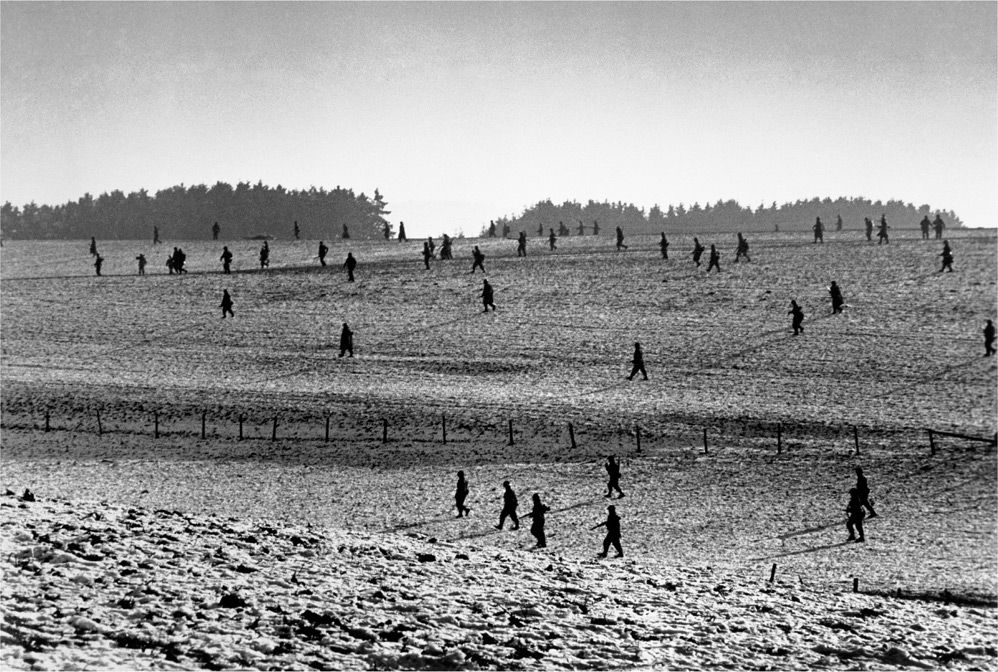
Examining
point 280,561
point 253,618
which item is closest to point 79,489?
point 280,561

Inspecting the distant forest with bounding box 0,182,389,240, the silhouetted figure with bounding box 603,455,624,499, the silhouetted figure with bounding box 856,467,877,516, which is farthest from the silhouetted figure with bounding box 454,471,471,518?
the distant forest with bounding box 0,182,389,240

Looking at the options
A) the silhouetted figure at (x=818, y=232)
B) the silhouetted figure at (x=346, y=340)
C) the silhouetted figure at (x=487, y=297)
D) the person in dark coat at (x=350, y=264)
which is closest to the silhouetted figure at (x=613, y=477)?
the silhouetted figure at (x=346, y=340)

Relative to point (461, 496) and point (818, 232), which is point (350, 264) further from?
point (461, 496)

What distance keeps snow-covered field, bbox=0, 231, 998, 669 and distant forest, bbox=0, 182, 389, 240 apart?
223 feet

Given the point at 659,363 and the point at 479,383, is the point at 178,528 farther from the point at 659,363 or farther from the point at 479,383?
the point at 659,363

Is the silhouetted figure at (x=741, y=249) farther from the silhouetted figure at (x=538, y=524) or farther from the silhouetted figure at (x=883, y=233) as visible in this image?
the silhouetted figure at (x=538, y=524)

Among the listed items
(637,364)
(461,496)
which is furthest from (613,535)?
(637,364)

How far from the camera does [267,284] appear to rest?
204ft

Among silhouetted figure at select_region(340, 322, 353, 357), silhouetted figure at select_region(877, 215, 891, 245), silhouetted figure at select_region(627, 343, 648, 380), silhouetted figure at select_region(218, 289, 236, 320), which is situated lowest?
silhouetted figure at select_region(627, 343, 648, 380)

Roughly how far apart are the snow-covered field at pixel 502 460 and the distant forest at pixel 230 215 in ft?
223

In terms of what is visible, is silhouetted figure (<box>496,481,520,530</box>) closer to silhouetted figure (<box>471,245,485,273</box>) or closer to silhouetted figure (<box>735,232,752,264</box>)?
silhouetted figure (<box>471,245,485,273</box>)

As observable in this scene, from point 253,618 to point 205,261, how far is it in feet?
211

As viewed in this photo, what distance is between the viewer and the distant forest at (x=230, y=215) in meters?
141

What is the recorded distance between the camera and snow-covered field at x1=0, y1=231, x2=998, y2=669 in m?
14.4
